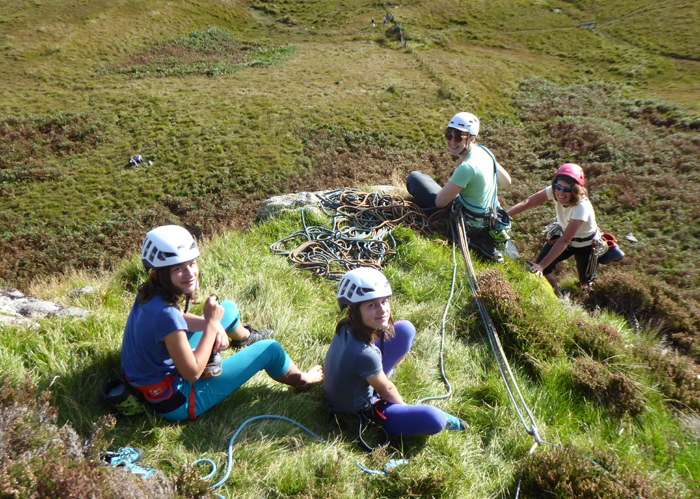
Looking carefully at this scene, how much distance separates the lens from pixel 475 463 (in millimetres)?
3258

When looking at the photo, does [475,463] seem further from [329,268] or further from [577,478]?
[329,268]

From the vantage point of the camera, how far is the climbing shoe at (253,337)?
13.6ft

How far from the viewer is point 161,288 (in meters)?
2.97

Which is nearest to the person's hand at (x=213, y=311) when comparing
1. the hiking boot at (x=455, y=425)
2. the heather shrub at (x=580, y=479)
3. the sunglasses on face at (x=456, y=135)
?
the hiking boot at (x=455, y=425)

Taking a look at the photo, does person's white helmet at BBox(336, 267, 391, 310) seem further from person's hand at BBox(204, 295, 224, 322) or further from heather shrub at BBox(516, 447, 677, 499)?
heather shrub at BBox(516, 447, 677, 499)

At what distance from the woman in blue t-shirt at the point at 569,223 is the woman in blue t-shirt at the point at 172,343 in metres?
4.56

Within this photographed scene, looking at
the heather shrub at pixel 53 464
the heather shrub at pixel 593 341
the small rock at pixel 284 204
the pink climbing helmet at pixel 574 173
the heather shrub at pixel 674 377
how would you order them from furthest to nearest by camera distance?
1. the small rock at pixel 284 204
2. the pink climbing helmet at pixel 574 173
3. the heather shrub at pixel 593 341
4. the heather shrub at pixel 674 377
5. the heather shrub at pixel 53 464

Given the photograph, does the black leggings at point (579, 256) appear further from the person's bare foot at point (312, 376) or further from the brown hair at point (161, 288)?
the brown hair at point (161, 288)

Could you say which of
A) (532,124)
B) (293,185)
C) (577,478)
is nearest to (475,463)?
(577,478)

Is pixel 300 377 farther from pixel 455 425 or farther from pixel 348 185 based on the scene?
pixel 348 185

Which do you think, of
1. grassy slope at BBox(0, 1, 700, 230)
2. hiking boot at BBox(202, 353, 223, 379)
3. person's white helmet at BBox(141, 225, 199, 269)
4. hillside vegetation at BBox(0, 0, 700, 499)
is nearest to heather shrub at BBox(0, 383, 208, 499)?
hillside vegetation at BBox(0, 0, 700, 499)

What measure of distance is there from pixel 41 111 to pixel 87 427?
25604 mm

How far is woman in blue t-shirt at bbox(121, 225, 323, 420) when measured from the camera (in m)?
2.89

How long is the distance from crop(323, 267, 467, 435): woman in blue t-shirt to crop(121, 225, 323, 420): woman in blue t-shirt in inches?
32.0
